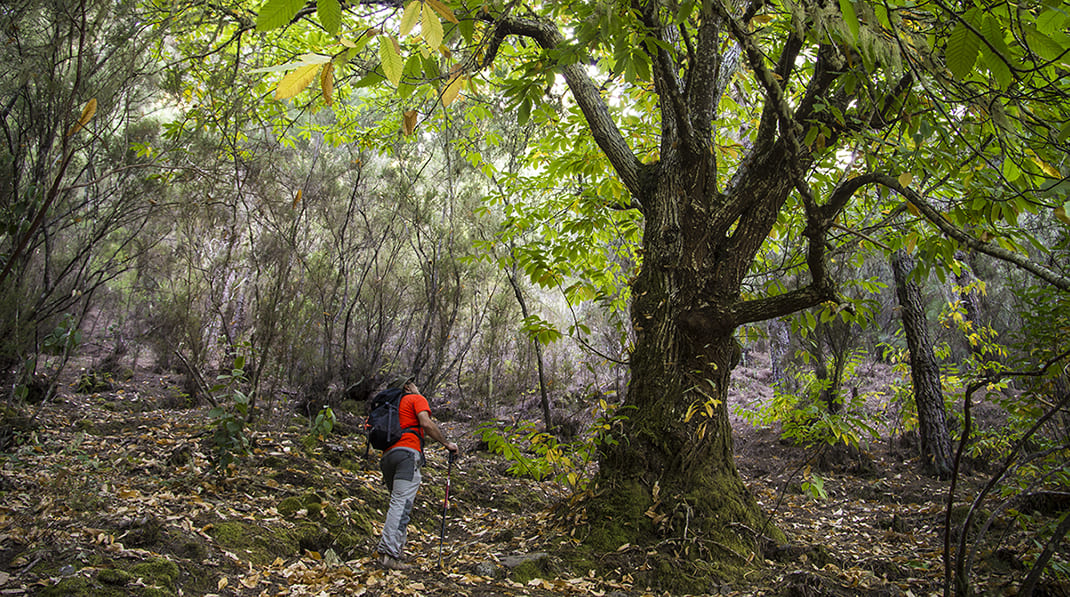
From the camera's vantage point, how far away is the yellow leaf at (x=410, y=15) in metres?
0.96

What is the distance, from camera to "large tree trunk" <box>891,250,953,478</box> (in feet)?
19.5

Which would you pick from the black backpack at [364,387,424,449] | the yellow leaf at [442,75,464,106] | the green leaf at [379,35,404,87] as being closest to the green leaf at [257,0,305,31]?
the green leaf at [379,35,404,87]

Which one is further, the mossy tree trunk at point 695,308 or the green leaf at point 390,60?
the mossy tree trunk at point 695,308

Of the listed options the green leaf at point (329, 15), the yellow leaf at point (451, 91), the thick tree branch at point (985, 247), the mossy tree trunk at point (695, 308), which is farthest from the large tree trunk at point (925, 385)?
the green leaf at point (329, 15)

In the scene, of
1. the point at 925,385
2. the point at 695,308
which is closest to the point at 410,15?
the point at 695,308

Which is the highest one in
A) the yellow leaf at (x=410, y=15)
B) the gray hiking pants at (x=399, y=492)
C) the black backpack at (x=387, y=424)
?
the yellow leaf at (x=410, y=15)

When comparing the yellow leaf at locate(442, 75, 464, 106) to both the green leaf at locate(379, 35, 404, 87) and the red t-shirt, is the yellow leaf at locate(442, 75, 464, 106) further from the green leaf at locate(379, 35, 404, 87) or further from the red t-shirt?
the red t-shirt

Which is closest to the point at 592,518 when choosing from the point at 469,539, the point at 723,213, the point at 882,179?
the point at 469,539

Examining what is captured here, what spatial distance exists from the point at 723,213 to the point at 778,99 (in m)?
0.99

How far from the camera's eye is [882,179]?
2.81m

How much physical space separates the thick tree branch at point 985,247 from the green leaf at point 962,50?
4.62 feet

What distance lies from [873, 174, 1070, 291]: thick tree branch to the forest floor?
1.06 meters

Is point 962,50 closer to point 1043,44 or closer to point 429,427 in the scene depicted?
point 1043,44

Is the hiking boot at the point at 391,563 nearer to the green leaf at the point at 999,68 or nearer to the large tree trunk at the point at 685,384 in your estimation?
the large tree trunk at the point at 685,384
